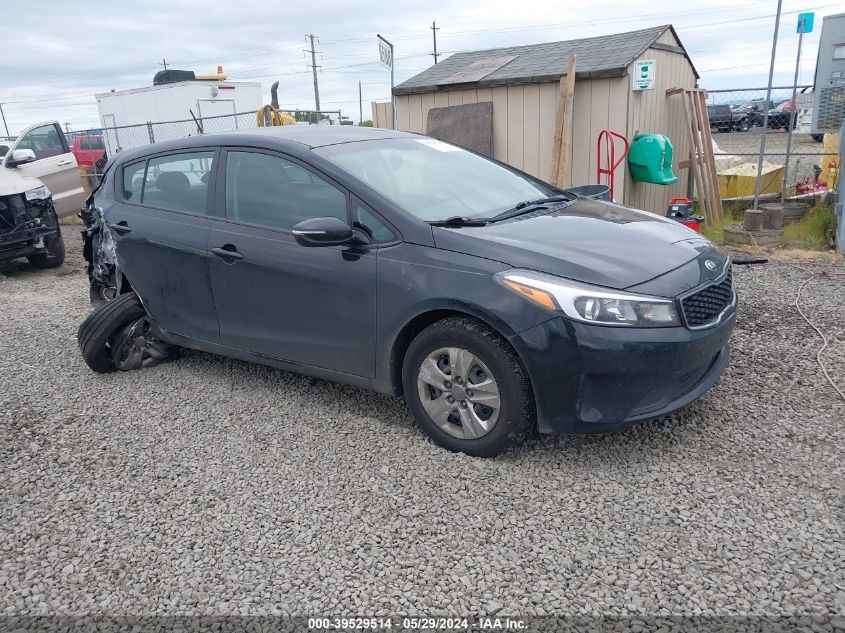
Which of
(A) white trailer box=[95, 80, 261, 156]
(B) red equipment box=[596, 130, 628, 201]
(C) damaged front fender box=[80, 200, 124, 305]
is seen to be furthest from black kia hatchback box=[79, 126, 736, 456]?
(A) white trailer box=[95, 80, 261, 156]

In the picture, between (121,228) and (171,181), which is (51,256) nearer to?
(121,228)

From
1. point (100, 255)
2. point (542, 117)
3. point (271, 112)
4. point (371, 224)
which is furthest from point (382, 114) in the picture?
point (371, 224)

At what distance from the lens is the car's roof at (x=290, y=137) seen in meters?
Answer: 3.90

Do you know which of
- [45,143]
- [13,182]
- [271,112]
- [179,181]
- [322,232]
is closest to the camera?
[322,232]

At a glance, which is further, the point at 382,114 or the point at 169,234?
the point at 382,114

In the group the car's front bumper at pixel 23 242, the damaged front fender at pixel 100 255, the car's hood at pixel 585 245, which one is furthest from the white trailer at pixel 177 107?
the car's hood at pixel 585 245

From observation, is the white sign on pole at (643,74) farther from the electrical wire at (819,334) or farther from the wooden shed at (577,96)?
the electrical wire at (819,334)

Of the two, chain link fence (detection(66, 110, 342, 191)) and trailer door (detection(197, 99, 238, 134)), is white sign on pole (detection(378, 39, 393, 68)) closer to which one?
chain link fence (detection(66, 110, 342, 191))

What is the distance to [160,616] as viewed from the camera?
240 centimetres

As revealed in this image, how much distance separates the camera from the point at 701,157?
9.60m

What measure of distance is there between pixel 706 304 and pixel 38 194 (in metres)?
8.09

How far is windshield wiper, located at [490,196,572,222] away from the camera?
361 centimetres

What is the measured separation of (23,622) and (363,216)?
7.23 feet

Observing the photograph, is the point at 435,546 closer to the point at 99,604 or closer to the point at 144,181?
the point at 99,604
